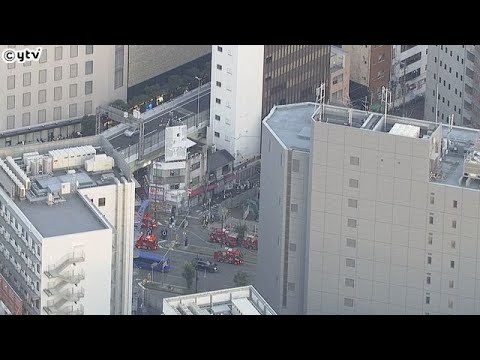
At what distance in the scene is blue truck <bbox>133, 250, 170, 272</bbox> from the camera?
70562 mm

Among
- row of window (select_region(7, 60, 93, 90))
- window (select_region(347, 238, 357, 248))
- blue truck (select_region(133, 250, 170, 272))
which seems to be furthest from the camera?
row of window (select_region(7, 60, 93, 90))

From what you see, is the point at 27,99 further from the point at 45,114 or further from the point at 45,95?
the point at 45,114

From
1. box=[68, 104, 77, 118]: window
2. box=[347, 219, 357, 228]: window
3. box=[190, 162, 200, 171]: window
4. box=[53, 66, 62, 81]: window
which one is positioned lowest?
box=[347, 219, 357, 228]: window

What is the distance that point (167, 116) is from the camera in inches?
3157

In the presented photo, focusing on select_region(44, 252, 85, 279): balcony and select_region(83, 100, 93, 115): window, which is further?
select_region(83, 100, 93, 115): window

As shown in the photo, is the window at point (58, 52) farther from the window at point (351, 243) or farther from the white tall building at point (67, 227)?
the window at point (351, 243)

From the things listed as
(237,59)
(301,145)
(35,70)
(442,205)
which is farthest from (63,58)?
(442,205)

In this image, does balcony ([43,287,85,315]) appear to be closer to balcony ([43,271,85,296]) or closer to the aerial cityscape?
the aerial cityscape

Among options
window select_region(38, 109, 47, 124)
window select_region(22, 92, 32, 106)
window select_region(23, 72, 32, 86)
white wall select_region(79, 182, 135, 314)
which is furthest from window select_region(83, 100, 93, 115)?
white wall select_region(79, 182, 135, 314)

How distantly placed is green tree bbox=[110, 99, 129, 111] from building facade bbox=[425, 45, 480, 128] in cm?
1250

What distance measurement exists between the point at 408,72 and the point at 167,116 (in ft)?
42.2

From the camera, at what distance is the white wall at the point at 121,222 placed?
194 ft

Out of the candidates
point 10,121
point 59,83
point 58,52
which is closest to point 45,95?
point 59,83

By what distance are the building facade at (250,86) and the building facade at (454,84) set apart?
4.63 metres
